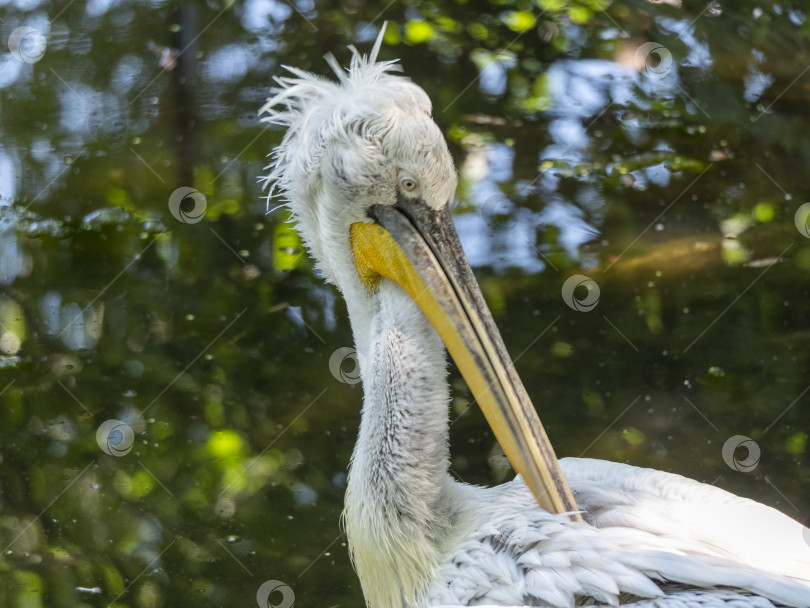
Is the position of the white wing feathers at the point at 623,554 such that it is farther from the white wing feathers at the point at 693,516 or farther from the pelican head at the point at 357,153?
the pelican head at the point at 357,153

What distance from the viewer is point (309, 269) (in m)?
3.47

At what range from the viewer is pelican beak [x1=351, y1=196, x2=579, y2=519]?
187cm

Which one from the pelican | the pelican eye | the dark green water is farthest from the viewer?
the dark green water

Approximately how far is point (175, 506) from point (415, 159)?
2090 millimetres

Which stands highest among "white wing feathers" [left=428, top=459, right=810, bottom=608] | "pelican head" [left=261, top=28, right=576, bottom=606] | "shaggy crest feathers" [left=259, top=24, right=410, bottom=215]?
"shaggy crest feathers" [left=259, top=24, right=410, bottom=215]

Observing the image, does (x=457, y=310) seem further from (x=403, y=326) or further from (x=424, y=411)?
(x=424, y=411)

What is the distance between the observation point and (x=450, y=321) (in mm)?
1869

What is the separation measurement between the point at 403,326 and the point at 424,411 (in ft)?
0.70

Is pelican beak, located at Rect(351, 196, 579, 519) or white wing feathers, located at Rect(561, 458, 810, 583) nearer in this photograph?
white wing feathers, located at Rect(561, 458, 810, 583)

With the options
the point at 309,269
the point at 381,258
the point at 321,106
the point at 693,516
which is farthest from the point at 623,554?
the point at 309,269

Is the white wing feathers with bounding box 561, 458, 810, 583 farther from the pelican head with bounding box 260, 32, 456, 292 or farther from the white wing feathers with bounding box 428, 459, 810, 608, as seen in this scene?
the pelican head with bounding box 260, 32, 456, 292

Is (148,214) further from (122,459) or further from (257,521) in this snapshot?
(257,521)

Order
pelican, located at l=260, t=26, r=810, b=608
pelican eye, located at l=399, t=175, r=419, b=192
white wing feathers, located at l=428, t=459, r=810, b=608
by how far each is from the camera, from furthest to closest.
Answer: pelican eye, located at l=399, t=175, r=419, b=192 < pelican, located at l=260, t=26, r=810, b=608 < white wing feathers, located at l=428, t=459, r=810, b=608

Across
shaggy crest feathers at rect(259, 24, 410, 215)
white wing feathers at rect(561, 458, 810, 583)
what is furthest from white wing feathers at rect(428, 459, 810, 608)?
shaggy crest feathers at rect(259, 24, 410, 215)
